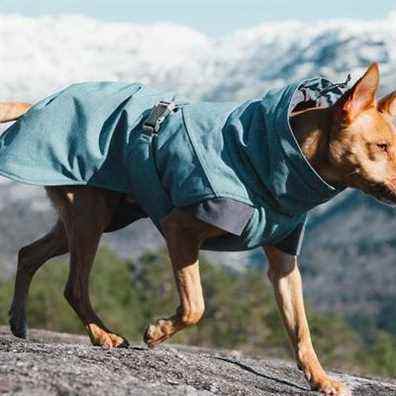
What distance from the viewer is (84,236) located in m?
8.25

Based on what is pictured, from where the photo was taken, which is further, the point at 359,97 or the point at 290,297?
the point at 290,297

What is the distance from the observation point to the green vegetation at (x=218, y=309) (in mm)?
56594

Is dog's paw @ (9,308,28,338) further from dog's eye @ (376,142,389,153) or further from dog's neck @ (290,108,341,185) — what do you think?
dog's eye @ (376,142,389,153)

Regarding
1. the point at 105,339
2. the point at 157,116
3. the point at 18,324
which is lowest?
the point at 18,324

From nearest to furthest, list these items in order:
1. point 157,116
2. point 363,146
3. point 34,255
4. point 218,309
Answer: point 363,146, point 157,116, point 34,255, point 218,309

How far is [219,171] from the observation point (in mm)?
7090

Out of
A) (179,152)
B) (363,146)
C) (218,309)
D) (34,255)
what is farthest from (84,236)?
(218,309)

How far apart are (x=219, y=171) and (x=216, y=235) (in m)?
0.57

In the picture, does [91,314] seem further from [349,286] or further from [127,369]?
[349,286]

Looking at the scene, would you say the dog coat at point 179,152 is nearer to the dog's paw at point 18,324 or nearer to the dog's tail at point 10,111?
the dog's tail at point 10,111

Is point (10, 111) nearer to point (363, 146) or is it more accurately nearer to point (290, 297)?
point (290, 297)

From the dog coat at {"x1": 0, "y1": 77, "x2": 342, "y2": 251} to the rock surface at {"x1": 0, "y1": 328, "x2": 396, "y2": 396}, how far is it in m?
0.97

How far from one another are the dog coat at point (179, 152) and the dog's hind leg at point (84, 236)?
9.9 inches

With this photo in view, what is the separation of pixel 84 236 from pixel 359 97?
8.11ft
